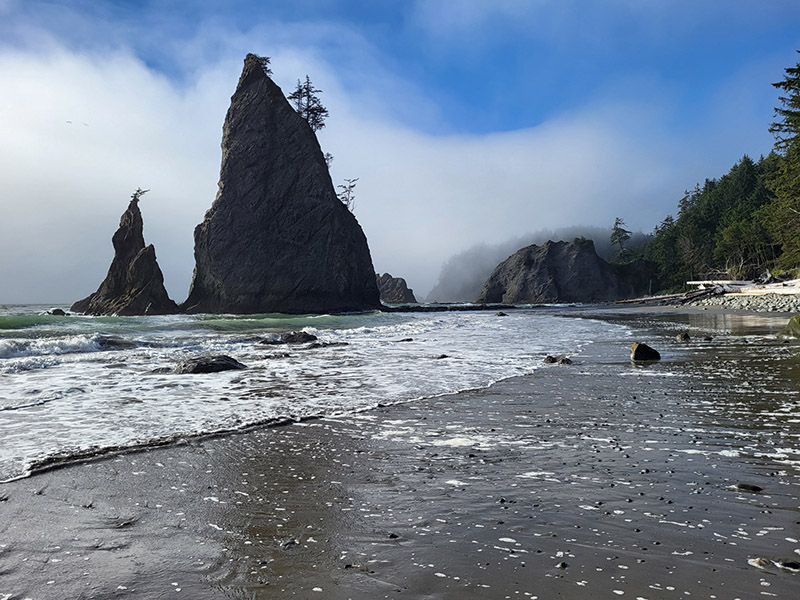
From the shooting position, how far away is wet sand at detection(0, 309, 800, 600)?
2.56 m

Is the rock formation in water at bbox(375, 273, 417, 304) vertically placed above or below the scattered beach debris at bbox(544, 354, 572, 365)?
above

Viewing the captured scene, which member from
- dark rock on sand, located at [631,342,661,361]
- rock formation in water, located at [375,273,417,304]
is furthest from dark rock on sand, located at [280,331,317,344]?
rock formation in water, located at [375,273,417,304]

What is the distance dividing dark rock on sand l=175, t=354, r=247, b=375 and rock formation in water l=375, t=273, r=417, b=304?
14020cm

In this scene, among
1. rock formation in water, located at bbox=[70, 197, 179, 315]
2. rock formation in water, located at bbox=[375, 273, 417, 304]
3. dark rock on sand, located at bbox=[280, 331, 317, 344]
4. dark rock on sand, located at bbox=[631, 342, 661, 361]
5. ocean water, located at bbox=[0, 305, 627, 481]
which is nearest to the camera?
ocean water, located at bbox=[0, 305, 627, 481]

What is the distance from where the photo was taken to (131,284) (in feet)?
217

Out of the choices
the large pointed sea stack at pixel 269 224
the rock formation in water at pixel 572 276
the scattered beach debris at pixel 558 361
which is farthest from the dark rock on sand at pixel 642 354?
the rock formation in water at pixel 572 276

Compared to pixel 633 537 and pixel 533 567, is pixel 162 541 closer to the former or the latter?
pixel 533 567

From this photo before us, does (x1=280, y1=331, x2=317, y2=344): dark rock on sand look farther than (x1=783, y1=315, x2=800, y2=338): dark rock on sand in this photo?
Yes

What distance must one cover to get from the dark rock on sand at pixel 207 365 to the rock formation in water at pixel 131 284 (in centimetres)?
5784

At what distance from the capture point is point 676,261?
97750mm

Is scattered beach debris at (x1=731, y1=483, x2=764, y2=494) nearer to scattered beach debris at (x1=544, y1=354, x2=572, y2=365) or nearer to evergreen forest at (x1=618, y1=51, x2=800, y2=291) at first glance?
scattered beach debris at (x1=544, y1=354, x2=572, y2=365)

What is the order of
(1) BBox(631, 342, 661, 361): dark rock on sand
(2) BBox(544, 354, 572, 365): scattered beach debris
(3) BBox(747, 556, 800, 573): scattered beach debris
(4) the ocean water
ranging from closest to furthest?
(3) BBox(747, 556, 800, 573): scattered beach debris
(4) the ocean water
(2) BBox(544, 354, 572, 365): scattered beach debris
(1) BBox(631, 342, 661, 361): dark rock on sand

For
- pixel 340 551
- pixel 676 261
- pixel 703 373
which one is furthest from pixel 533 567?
pixel 676 261

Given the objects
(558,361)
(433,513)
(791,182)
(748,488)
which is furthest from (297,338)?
(791,182)
